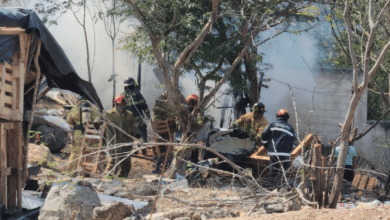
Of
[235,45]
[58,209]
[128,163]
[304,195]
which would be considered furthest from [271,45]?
[58,209]

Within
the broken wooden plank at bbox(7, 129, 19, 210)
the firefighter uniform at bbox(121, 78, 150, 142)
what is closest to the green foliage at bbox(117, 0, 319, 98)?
the firefighter uniform at bbox(121, 78, 150, 142)

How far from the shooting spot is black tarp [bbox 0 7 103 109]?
7365mm

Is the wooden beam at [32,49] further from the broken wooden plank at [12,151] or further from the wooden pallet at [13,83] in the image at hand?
the broken wooden plank at [12,151]

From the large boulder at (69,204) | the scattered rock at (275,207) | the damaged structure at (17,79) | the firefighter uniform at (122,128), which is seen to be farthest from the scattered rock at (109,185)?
the scattered rock at (275,207)

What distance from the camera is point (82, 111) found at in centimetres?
1090

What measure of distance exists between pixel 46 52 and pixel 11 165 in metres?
1.91

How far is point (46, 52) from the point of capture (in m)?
8.69

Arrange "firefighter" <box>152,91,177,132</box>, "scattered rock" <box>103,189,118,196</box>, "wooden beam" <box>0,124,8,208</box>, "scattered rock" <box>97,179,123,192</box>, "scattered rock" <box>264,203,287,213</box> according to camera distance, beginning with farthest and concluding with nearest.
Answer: "firefighter" <box>152,91,177,132</box> → "scattered rock" <box>97,179,123,192</box> → "scattered rock" <box>103,189,118,196</box> → "wooden beam" <box>0,124,8,208</box> → "scattered rock" <box>264,203,287,213</box>

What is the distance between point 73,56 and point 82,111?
27.0 ft

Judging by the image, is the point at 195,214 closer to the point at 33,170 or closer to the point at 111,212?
the point at 111,212

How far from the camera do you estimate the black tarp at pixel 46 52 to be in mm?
7365

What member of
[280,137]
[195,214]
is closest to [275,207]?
[195,214]

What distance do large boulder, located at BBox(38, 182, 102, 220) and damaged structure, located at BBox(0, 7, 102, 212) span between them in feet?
3.44

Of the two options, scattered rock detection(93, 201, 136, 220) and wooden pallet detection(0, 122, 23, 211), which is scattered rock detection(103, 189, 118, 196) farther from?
scattered rock detection(93, 201, 136, 220)
